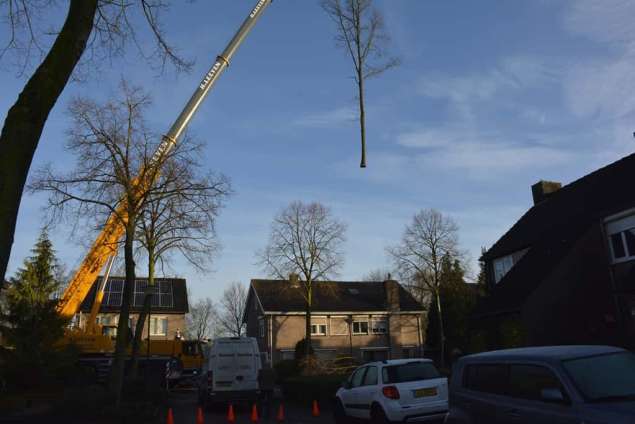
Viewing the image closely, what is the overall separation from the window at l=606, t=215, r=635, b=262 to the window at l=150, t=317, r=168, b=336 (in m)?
37.9

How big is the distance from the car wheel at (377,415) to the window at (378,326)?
36371 millimetres

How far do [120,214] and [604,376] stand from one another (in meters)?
17.0

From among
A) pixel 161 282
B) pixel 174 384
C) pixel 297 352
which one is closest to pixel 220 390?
pixel 174 384

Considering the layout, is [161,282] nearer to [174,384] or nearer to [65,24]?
[174,384]

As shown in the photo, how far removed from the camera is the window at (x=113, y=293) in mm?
45719

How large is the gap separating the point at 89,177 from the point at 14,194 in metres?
15.1

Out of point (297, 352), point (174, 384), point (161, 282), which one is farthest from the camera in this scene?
point (161, 282)

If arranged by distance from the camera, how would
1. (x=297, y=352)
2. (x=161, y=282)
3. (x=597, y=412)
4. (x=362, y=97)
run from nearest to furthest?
1. (x=597, y=412)
2. (x=362, y=97)
3. (x=297, y=352)
4. (x=161, y=282)

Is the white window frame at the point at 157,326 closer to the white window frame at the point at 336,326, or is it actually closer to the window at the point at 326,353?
the window at the point at 326,353

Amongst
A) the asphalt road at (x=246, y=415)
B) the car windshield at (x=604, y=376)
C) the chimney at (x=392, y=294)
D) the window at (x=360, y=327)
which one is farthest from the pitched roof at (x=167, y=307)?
the car windshield at (x=604, y=376)

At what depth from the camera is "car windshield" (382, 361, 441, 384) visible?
36.8ft

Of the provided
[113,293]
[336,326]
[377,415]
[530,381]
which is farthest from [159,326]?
[530,381]

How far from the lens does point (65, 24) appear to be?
241 inches

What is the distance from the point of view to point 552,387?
6020 millimetres
